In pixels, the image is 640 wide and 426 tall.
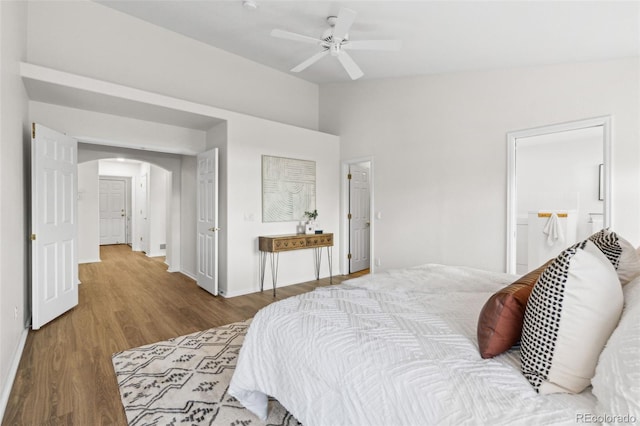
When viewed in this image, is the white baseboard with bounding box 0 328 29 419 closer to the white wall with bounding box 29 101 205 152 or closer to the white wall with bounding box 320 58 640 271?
the white wall with bounding box 29 101 205 152

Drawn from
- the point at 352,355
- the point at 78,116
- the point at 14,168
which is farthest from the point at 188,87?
the point at 352,355

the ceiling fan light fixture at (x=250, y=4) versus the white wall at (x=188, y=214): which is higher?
the ceiling fan light fixture at (x=250, y=4)

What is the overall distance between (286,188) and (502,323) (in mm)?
3970

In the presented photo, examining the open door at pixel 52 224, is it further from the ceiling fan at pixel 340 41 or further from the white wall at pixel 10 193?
the ceiling fan at pixel 340 41

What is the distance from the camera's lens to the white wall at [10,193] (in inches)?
77.7

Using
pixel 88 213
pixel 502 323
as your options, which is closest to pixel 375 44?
pixel 502 323

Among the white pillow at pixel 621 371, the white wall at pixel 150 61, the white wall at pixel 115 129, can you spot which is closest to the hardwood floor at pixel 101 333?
the white wall at pixel 115 129

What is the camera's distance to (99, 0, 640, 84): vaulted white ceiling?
2637 millimetres

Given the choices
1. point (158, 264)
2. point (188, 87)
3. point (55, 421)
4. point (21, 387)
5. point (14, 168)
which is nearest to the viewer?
point (55, 421)

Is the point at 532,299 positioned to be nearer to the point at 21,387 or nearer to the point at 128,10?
the point at 21,387

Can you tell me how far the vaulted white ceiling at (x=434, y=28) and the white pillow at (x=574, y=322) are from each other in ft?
8.37

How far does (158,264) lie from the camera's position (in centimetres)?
657

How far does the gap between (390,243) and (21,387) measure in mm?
4164

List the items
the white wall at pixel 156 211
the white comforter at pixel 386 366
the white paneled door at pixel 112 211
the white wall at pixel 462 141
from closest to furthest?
the white comforter at pixel 386 366 → the white wall at pixel 462 141 → the white wall at pixel 156 211 → the white paneled door at pixel 112 211
